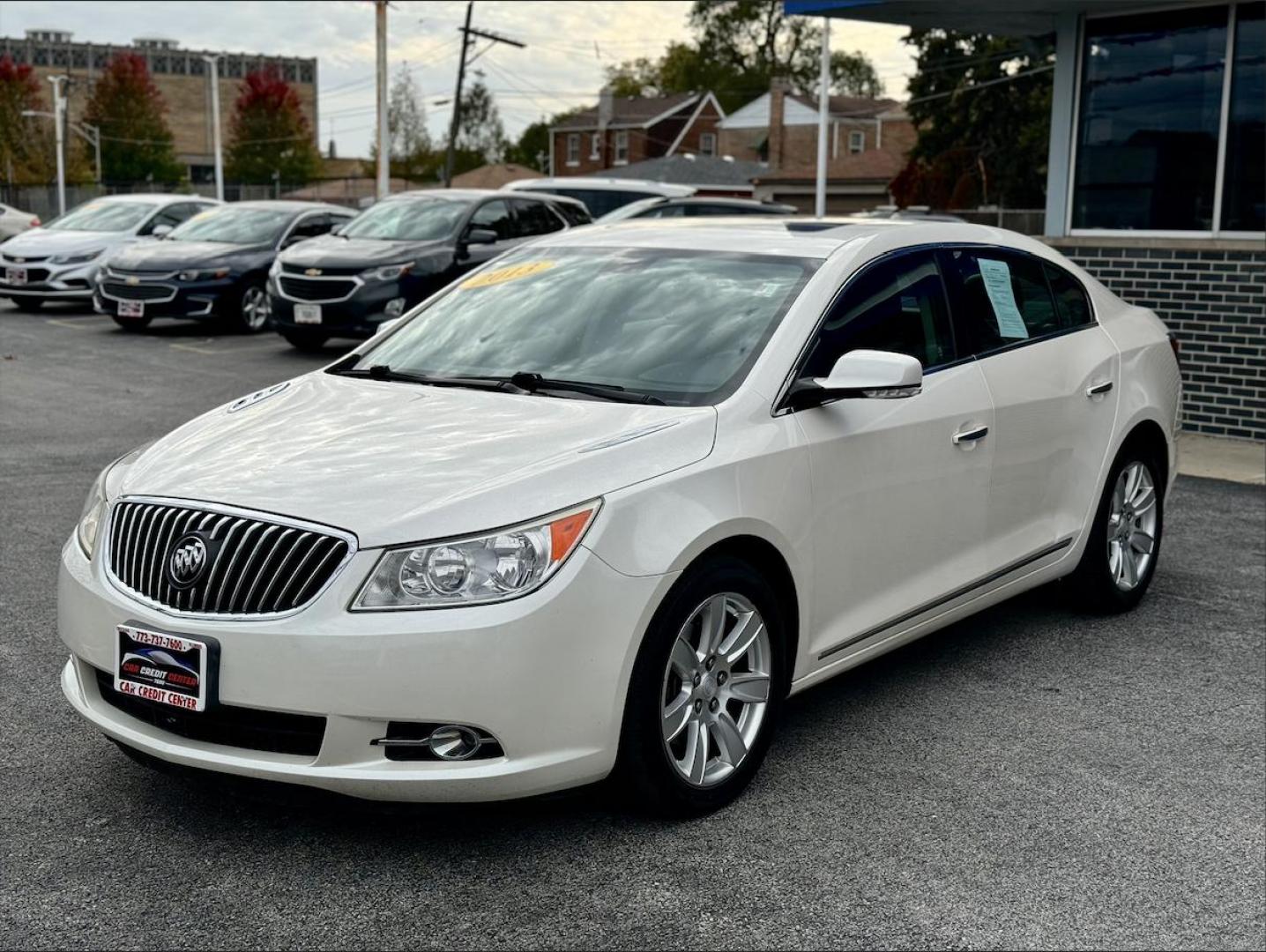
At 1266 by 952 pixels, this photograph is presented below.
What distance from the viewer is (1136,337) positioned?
6.52 m

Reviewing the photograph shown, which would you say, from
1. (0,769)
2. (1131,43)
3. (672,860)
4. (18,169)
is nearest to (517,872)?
(672,860)

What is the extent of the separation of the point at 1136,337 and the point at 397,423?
11.8 feet

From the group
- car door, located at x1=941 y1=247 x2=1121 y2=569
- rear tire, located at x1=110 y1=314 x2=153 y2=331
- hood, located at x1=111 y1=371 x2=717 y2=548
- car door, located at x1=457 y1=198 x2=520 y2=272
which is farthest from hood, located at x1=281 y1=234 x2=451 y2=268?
hood, located at x1=111 y1=371 x2=717 y2=548

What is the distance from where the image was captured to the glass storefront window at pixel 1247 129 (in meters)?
11.4

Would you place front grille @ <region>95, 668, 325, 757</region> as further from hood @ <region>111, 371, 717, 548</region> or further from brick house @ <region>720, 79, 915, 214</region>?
brick house @ <region>720, 79, 915, 214</region>

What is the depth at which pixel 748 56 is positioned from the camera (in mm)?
95938

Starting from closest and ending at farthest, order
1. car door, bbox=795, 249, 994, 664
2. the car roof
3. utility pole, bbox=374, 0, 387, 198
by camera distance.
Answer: car door, bbox=795, 249, 994, 664 → the car roof → utility pole, bbox=374, 0, 387, 198

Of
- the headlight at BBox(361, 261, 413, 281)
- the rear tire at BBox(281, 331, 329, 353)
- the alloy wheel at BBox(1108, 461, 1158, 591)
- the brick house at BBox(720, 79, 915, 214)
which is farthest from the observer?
the brick house at BBox(720, 79, 915, 214)

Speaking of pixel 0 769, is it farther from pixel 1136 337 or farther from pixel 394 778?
pixel 1136 337

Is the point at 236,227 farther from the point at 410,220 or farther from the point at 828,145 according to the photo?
the point at 828,145

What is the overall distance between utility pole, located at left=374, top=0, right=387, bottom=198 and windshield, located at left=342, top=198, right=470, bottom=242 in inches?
662

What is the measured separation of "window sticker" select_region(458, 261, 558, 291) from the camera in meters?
5.56

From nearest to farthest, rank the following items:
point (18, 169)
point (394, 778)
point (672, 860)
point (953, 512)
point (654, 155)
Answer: point (394, 778) < point (672, 860) < point (953, 512) < point (18, 169) < point (654, 155)

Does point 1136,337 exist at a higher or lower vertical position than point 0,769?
higher
